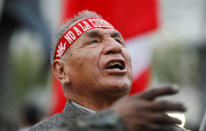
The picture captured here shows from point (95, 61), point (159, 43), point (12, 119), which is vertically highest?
point (159, 43)

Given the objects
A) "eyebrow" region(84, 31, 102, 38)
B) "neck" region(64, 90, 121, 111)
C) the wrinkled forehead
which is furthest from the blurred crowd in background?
"neck" region(64, 90, 121, 111)

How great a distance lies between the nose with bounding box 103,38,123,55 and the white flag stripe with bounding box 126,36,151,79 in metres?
4.02

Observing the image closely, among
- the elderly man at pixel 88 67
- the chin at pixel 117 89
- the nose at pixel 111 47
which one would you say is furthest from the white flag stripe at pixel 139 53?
the chin at pixel 117 89

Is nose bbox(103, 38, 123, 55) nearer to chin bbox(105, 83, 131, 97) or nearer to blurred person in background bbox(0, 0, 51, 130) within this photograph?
chin bbox(105, 83, 131, 97)

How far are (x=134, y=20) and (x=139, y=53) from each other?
576 millimetres

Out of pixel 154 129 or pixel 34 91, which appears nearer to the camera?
pixel 154 129

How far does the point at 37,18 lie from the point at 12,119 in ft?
10.2

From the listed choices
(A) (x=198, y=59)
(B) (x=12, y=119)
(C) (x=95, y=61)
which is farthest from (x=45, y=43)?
(A) (x=198, y=59)

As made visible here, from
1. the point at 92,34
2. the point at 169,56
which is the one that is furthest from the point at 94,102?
the point at 169,56

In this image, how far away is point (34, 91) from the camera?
34344 millimetres

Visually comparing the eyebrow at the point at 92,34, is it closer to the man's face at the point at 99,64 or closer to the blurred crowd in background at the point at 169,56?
the man's face at the point at 99,64

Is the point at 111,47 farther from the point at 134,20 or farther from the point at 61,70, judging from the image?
the point at 134,20

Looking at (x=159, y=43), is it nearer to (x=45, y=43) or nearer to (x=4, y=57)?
(x=45, y=43)

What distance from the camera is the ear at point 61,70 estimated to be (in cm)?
315
